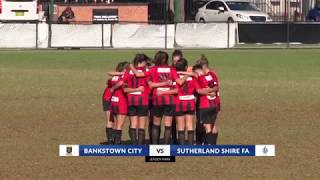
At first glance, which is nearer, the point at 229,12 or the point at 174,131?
the point at 174,131

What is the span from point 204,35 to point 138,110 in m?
28.7

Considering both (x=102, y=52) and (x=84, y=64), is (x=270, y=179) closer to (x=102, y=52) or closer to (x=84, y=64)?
(x=84, y=64)

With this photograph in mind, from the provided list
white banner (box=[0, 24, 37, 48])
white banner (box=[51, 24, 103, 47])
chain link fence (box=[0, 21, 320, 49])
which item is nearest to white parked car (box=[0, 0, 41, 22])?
white banner (box=[0, 24, 37, 48])

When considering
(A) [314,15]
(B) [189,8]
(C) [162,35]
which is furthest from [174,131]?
(B) [189,8]

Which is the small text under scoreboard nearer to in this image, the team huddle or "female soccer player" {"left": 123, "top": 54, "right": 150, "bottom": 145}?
the team huddle

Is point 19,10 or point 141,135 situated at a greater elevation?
point 19,10

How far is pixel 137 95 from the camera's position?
50.1 ft

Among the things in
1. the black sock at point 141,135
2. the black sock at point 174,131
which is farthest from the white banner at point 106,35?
the black sock at point 141,135

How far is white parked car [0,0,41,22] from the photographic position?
50625mm

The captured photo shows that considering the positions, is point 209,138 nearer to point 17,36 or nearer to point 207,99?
point 207,99

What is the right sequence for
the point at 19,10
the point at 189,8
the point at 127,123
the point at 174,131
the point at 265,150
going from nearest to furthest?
the point at 265,150 → the point at 174,131 → the point at 127,123 → the point at 19,10 → the point at 189,8

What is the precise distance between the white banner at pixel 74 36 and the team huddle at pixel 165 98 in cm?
2705

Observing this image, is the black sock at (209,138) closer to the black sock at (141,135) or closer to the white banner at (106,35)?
the black sock at (141,135)

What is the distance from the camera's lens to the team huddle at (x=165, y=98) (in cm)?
1509
